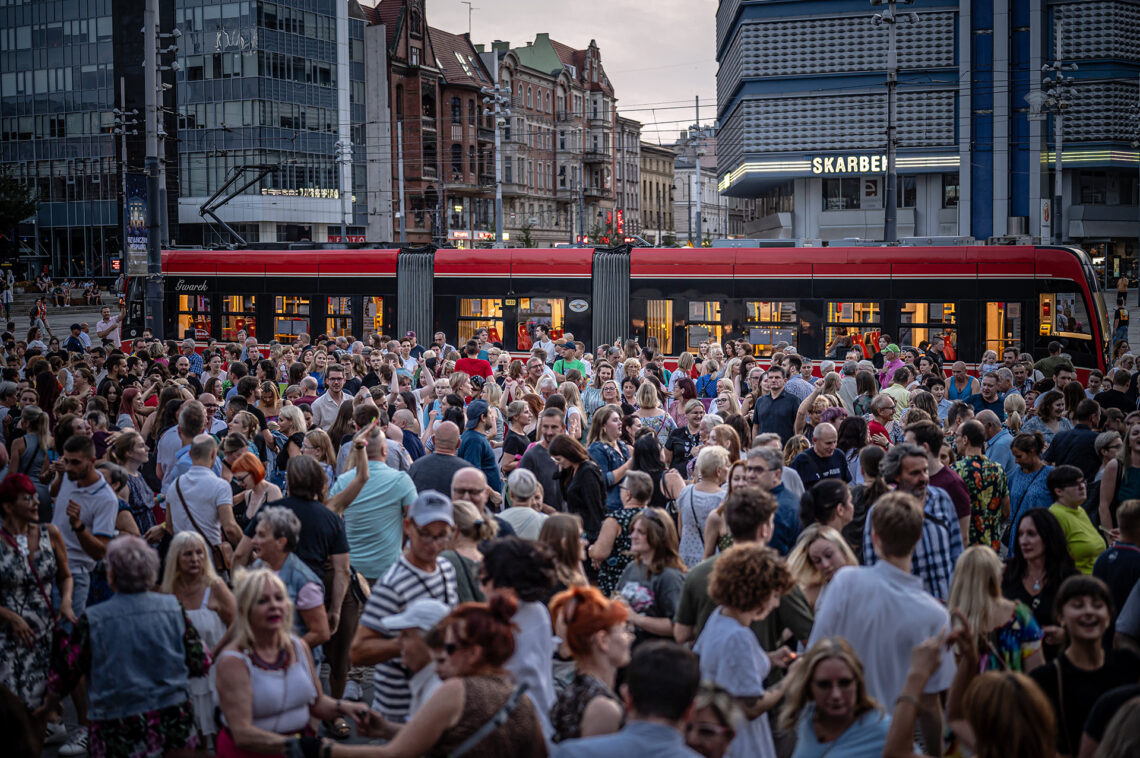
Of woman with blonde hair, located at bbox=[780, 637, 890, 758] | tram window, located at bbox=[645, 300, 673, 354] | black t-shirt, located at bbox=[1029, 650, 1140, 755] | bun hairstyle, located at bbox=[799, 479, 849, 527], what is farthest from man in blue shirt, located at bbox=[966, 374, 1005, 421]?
tram window, located at bbox=[645, 300, 673, 354]

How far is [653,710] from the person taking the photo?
3883mm

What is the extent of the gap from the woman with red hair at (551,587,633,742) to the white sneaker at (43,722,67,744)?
14.3ft

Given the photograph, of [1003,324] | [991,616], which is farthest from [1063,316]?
[991,616]

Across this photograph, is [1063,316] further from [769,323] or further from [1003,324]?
[769,323]

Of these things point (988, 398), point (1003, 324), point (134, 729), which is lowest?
point (134, 729)

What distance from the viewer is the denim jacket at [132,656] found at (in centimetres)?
541

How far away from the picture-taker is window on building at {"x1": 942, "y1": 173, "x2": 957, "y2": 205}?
170 ft

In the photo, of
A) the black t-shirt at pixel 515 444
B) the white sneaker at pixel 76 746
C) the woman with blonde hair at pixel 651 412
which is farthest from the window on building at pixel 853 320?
the white sneaker at pixel 76 746

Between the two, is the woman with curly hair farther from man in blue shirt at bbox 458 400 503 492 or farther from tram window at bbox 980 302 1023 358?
tram window at bbox 980 302 1023 358

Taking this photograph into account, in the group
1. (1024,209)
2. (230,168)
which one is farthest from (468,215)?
(1024,209)

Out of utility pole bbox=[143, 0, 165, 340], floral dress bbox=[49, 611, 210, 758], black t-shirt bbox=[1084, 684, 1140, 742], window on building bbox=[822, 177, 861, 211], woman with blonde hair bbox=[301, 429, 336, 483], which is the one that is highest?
window on building bbox=[822, 177, 861, 211]

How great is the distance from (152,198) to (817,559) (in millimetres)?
19136

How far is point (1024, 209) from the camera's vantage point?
1994 inches

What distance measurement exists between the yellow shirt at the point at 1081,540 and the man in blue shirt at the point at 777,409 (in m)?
5.10
